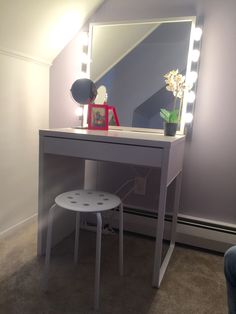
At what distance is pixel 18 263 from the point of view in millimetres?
1308

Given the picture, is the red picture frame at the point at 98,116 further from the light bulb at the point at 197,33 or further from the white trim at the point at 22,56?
the light bulb at the point at 197,33

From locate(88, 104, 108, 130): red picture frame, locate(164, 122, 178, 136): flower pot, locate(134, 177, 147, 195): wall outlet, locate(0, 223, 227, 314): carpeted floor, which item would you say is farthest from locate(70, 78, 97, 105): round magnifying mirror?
locate(0, 223, 227, 314): carpeted floor

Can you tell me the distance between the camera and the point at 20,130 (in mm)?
1568

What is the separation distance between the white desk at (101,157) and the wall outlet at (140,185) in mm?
233

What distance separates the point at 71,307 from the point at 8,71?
3.84 feet

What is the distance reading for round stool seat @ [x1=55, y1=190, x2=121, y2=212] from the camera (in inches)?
41.8

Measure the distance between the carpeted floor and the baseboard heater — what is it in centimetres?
6

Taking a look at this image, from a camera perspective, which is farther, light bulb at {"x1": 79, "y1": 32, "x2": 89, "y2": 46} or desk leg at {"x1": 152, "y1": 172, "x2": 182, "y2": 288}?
light bulb at {"x1": 79, "y1": 32, "x2": 89, "y2": 46}

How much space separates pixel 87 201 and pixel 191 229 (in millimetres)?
751

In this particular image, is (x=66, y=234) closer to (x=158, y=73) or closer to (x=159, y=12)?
(x=158, y=73)

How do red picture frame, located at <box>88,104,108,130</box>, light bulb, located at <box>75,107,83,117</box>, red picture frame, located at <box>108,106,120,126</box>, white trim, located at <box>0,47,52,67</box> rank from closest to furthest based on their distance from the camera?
white trim, located at <box>0,47,52,67</box>, red picture frame, located at <box>88,104,108,130</box>, red picture frame, located at <box>108,106,120,126</box>, light bulb, located at <box>75,107,83,117</box>

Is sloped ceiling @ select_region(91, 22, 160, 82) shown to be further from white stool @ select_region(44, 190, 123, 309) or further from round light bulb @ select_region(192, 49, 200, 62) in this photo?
white stool @ select_region(44, 190, 123, 309)

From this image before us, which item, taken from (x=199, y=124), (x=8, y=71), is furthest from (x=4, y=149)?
(x=199, y=124)

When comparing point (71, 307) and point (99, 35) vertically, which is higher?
point (99, 35)
